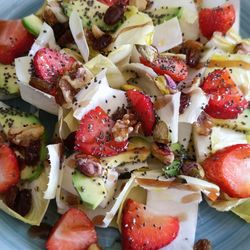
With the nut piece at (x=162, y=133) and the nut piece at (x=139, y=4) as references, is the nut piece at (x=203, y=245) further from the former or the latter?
the nut piece at (x=139, y=4)

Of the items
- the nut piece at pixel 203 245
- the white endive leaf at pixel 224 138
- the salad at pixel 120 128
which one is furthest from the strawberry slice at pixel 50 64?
the nut piece at pixel 203 245

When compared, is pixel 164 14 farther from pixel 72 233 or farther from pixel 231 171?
pixel 72 233

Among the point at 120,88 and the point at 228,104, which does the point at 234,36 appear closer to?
the point at 228,104

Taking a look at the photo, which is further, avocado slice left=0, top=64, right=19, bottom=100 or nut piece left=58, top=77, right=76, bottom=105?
avocado slice left=0, top=64, right=19, bottom=100

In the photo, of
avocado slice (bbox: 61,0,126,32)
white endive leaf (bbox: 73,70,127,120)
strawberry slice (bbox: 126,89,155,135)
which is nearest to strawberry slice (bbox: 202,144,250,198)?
strawberry slice (bbox: 126,89,155,135)

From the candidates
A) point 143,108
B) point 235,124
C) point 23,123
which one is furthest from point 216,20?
point 23,123

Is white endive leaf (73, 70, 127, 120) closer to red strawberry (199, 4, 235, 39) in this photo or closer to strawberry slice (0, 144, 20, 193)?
strawberry slice (0, 144, 20, 193)

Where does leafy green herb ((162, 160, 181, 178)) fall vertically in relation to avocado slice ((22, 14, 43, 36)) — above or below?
below
